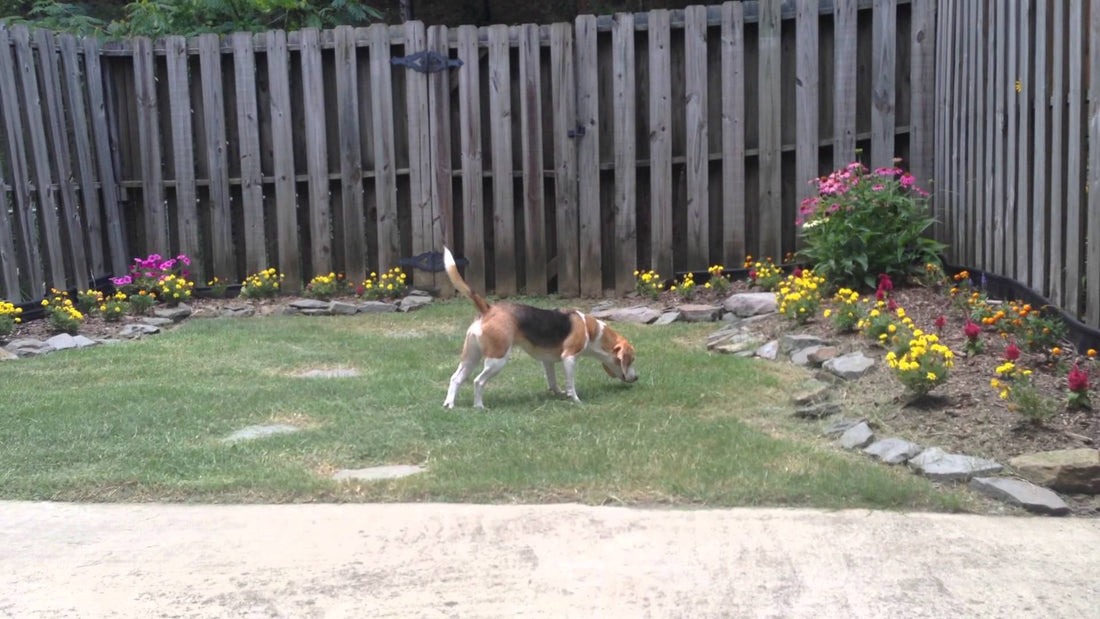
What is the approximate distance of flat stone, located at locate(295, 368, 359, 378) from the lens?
25.8 ft

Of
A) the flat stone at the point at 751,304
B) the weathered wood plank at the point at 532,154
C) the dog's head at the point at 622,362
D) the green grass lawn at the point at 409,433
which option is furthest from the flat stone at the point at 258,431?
the weathered wood plank at the point at 532,154

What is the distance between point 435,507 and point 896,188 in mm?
5892

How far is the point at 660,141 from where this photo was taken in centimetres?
1087

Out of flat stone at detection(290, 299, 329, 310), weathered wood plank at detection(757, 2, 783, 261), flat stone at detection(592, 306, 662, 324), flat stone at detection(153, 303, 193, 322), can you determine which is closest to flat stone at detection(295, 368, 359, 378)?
flat stone at detection(592, 306, 662, 324)

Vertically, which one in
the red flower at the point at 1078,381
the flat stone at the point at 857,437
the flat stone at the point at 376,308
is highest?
the red flower at the point at 1078,381

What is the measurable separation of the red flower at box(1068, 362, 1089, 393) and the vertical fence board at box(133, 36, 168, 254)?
9094 mm

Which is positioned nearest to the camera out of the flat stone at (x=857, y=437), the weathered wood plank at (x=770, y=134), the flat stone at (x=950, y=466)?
the flat stone at (x=950, y=466)

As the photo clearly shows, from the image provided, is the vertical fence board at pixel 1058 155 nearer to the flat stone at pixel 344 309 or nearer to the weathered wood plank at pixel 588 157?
the weathered wood plank at pixel 588 157

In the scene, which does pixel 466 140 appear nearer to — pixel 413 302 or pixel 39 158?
pixel 413 302

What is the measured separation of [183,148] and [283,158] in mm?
1074

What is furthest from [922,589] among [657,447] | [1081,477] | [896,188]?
[896,188]

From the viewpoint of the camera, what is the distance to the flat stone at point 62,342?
9.09 metres

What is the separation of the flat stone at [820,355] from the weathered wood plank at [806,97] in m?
3.08

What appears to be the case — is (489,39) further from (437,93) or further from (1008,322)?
(1008,322)
